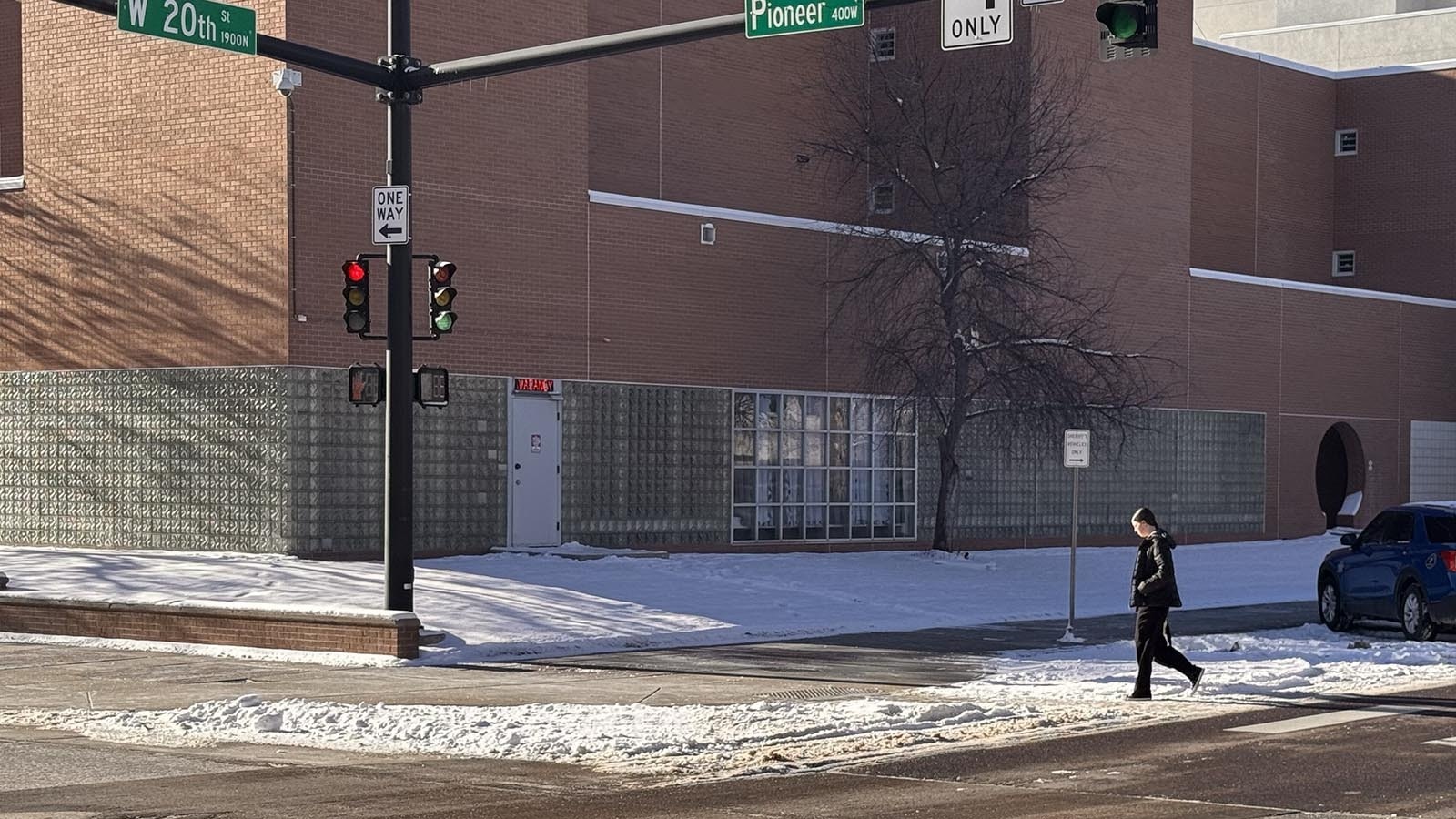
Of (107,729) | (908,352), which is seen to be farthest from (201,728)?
(908,352)

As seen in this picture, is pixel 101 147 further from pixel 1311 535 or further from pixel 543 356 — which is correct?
pixel 1311 535

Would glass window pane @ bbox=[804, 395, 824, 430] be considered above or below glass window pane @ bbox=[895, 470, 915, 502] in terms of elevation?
above

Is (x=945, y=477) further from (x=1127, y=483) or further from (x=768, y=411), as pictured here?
(x=1127, y=483)

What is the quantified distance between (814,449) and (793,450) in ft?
2.04

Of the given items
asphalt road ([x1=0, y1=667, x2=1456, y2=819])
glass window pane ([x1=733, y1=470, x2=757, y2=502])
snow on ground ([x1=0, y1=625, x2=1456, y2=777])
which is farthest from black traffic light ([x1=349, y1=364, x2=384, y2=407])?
glass window pane ([x1=733, y1=470, x2=757, y2=502])

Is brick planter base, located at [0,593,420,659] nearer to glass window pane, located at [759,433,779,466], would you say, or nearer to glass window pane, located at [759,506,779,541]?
glass window pane, located at [759,506,779,541]

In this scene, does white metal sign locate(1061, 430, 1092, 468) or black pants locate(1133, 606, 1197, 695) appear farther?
white metal sign locate(1061, 430, 1092, 468)

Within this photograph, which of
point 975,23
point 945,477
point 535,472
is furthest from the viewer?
point 945,477

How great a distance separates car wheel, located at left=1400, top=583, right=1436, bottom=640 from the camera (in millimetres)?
24312

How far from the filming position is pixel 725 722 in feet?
52.3

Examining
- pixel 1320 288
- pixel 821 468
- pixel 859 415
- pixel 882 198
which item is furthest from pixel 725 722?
pixel 1320 288

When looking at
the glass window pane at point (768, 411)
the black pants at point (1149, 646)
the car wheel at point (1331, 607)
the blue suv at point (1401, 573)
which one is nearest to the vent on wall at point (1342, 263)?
the glass window pane at point (768, 411)

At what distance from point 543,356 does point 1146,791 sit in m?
21.0

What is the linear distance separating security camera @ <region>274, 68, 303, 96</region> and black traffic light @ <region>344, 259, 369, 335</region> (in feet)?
28.2
